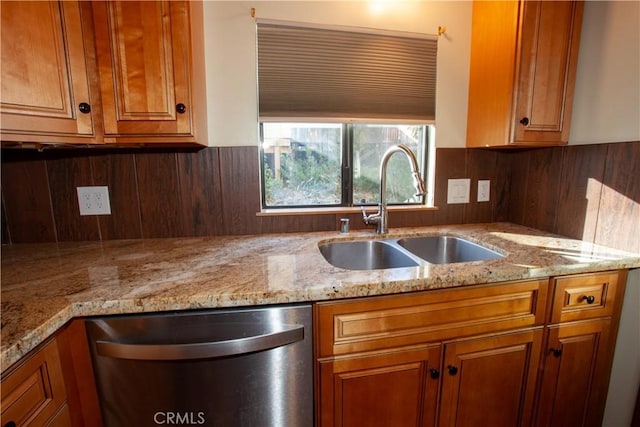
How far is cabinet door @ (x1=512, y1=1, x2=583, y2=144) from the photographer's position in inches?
52.9

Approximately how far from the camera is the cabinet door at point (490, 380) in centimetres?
110

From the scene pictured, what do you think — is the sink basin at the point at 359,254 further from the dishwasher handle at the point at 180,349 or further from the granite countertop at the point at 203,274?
the dishwasher handle at the point at 180,349

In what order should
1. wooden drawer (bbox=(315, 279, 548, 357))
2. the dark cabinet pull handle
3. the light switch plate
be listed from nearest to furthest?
wooden drawer (bbox=(315, 279, 548, 357))
the dark cabinet pull handle
the light switch plate

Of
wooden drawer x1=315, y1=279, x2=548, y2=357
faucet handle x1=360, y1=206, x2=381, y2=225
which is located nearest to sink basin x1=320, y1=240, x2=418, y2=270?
faucet handle x1=360, y1=206, x2=381, y2=225

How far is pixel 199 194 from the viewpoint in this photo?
1514 millimetres

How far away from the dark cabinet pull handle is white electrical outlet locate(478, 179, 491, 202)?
194 centimetres

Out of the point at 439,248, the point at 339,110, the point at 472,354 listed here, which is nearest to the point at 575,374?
the point at 472,354

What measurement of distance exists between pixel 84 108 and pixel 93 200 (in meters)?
0.52

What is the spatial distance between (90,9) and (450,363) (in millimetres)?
1836

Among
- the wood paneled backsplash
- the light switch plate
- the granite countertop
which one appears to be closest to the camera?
the granite countertop

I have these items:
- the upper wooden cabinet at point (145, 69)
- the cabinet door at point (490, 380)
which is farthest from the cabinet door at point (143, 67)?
the cabinet door at point (490, 380)

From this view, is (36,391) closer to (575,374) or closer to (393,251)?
(393,251)

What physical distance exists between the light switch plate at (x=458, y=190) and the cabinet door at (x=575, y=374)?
813 mm

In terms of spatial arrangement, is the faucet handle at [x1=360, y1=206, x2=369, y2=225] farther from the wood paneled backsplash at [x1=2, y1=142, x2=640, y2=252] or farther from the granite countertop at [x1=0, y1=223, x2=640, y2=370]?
the granite countertop at [x1=0, y1=223, x2=640, y2=370]
